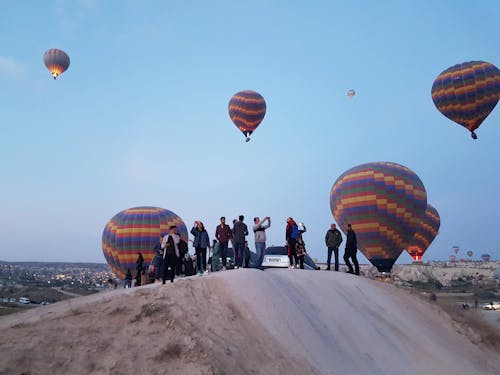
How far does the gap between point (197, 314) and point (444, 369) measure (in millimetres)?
5554

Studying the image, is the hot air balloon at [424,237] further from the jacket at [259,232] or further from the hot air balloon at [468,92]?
the jacket at [259,232]

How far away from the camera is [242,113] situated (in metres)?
43.0

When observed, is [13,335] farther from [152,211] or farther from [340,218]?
[340,218]

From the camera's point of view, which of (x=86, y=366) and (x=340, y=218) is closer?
(x=86, y=366)

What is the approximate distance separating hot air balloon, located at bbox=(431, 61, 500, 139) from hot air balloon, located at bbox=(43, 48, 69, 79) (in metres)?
37.8

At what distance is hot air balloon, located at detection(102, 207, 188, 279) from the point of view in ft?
115

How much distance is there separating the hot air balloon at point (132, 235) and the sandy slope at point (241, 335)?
79.7ft

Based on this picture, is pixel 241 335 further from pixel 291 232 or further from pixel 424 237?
pixel 424 237

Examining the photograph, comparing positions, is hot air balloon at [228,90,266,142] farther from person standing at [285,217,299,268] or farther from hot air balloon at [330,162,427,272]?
person standing at [285,217,299,268]

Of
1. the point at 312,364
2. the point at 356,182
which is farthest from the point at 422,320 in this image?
the point at 356,182

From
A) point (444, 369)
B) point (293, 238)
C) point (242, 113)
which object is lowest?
point (444, 369)

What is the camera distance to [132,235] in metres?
35.2

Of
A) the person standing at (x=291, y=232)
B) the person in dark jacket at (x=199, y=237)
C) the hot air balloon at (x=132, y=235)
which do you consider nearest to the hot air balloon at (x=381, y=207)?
the hot air balloon at (x=132, y=235)

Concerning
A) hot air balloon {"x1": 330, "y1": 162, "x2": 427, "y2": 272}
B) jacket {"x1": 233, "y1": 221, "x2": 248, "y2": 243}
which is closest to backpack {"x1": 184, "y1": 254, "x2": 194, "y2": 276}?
jacket {"x1": 233, "y1": 221, "x2": 248, "y2": 243}
